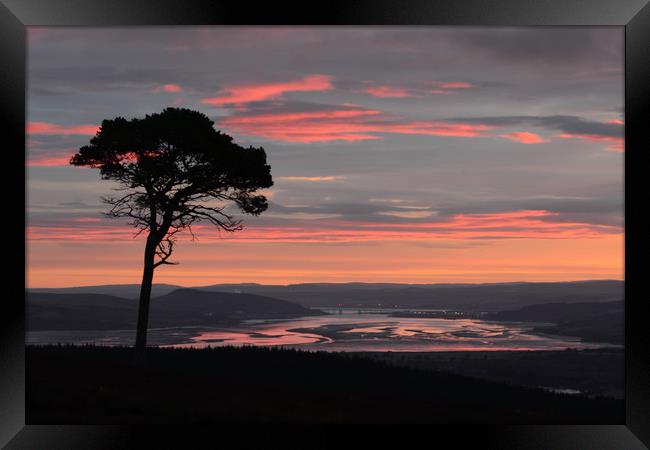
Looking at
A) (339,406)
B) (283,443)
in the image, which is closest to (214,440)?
(283,443)

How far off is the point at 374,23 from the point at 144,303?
48.3 feet

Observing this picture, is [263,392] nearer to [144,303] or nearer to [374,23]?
[144,303]

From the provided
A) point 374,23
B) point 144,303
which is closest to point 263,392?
point 144,303

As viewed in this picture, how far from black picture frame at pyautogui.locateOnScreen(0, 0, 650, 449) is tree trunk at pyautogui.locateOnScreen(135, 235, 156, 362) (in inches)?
396

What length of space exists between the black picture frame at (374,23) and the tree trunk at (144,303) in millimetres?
10062

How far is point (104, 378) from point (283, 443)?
8.39 meters

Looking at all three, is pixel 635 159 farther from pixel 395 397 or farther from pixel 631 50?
pixel 395 397

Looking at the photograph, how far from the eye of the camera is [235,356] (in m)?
27.5

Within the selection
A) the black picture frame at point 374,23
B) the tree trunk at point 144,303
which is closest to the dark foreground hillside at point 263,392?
the tree trunk at point 144,303

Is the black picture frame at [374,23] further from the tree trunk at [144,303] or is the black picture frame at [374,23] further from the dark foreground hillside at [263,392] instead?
the tree trunk at [144,303]

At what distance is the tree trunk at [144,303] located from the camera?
25.4m

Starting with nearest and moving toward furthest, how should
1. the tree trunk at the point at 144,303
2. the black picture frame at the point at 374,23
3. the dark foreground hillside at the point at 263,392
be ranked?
1. the black picture frame at the point at 374,23
2. the dark foreground hillside at the point at 263,392
3. the tree trunk at the point at 144,303

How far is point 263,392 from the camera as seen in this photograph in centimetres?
2217

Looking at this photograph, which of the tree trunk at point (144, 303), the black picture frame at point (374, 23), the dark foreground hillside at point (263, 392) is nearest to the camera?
the black picture frame at point (374, 23)
